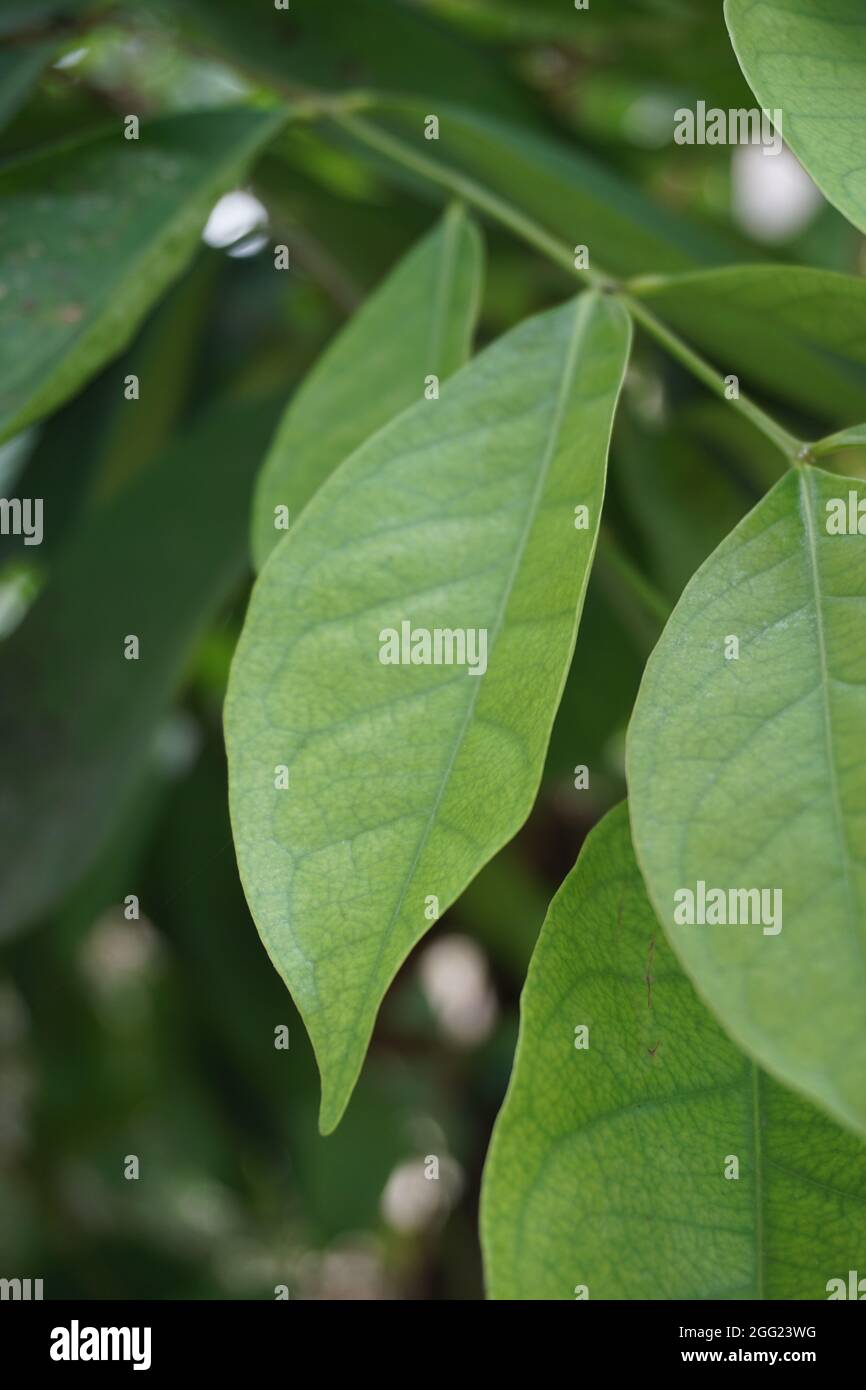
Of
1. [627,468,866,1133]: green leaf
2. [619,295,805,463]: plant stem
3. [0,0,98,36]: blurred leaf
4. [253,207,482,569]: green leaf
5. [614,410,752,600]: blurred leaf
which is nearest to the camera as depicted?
[627,468,866,1133]: green leaf

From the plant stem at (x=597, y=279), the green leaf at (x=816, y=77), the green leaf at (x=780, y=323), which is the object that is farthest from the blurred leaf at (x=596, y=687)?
the green leaf at (x=816, y=77)

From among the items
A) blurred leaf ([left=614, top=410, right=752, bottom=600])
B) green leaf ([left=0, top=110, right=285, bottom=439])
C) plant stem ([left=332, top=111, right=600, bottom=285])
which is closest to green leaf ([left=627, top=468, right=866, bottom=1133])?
plant stem ([left=332, top=111, right=600, bottom=285])

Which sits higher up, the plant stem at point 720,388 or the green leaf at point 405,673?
the plant stem at point 720,388

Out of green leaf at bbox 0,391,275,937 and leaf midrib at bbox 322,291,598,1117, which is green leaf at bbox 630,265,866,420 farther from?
green leaf at bbox 0,391,275,937

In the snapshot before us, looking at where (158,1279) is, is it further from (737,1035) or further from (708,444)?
(737,1035)

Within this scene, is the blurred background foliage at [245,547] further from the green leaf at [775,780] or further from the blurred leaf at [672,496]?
the green leaf at [775,780]

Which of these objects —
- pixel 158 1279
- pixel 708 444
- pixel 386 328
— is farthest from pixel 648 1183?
pixel 158 1279
